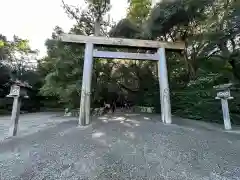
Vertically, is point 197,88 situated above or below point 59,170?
above

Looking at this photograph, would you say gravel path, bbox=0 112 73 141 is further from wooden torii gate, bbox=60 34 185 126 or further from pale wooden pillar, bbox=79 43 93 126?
wooden torii gate, bbox=60 34 185 126

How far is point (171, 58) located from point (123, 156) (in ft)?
21.5

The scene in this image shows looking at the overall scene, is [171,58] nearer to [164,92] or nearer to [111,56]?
[164,92]

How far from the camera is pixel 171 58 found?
834 centimetres

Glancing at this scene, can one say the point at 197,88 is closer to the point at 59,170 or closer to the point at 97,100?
the point at 97,100

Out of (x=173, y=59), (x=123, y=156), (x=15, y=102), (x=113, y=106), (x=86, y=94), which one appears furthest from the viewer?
(x=113, y=106)

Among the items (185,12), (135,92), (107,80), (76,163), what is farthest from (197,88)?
(76,163)

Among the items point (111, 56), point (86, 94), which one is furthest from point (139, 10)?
point (86, 94)

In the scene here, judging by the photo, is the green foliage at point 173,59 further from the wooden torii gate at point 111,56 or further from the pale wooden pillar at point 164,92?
the pale wooden pillar at point 164,92

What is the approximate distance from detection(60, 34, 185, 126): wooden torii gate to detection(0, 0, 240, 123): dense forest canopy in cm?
112

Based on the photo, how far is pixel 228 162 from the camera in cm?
280

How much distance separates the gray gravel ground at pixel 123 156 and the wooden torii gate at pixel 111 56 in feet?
3.23

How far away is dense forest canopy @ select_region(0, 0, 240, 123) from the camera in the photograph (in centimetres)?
596

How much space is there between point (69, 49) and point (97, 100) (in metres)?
2.82
